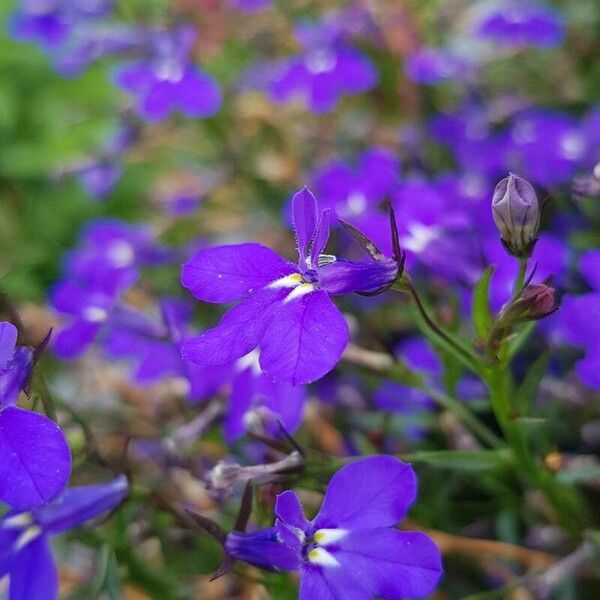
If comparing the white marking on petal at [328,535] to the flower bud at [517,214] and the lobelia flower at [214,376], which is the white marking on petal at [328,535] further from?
the flower bud at [517,214]

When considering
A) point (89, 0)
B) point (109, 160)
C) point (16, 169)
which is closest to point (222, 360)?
point (109, 160)

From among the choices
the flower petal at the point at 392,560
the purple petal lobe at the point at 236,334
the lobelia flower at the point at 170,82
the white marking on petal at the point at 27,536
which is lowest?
the white marking on petal at the point at 27,536

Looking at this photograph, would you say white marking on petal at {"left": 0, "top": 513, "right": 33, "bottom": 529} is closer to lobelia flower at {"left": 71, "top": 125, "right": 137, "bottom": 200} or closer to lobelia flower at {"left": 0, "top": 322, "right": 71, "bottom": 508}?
lobelia flower at {"left": 0, "top": 322, "right": 71, "bottom": 508}

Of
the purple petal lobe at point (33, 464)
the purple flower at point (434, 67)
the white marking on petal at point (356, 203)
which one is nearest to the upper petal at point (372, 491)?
the purple petal lobe at point (33, 464)

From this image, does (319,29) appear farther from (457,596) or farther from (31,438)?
(31,438)

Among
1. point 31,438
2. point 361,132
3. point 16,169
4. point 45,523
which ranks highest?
point 31,438

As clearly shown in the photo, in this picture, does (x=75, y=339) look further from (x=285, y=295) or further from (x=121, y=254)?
(x=285, y=295)
